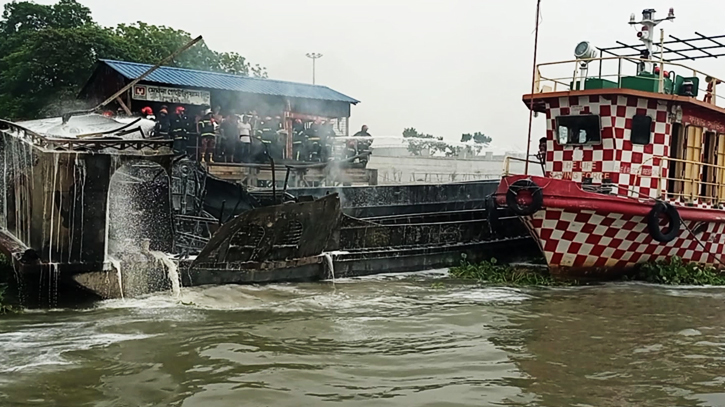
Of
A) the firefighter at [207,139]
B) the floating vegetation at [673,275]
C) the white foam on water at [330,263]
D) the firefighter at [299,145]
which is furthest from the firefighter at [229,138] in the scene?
the floating vegetation at [673,275]

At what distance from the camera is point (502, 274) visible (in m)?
11.1

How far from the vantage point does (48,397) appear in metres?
5.00

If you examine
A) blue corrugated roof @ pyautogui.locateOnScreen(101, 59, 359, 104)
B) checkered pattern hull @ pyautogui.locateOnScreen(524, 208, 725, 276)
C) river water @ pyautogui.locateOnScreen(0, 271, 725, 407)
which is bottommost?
river water @ pyautogui.locateOnScreen(0, 271, 725, 407)

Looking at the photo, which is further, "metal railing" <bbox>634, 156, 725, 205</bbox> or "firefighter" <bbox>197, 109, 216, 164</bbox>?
"firefighter" <bbox>197, 109, 216, 164</bbox>

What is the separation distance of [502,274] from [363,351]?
17.1ft

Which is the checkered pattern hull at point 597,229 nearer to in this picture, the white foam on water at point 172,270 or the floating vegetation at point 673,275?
the floating vegetation at point 673,275

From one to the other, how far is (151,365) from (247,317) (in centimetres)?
195

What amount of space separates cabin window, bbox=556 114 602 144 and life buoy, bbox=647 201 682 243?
154cm

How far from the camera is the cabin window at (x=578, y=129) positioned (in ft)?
36.4

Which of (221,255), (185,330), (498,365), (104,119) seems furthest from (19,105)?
(498,365)

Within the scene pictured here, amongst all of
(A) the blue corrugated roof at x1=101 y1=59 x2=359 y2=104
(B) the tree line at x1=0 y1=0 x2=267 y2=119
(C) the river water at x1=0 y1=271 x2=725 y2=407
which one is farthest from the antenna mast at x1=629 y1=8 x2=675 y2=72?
(B) the tree line at x1=0 y1=0 x2=267 y2=119

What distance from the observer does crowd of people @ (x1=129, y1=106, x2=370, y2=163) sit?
15.9 meters

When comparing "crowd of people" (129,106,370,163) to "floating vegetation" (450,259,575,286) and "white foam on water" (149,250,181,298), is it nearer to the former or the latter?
"floating vegetation" (450,259,575,286)

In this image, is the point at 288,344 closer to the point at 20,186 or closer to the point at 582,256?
the point at 20,186
